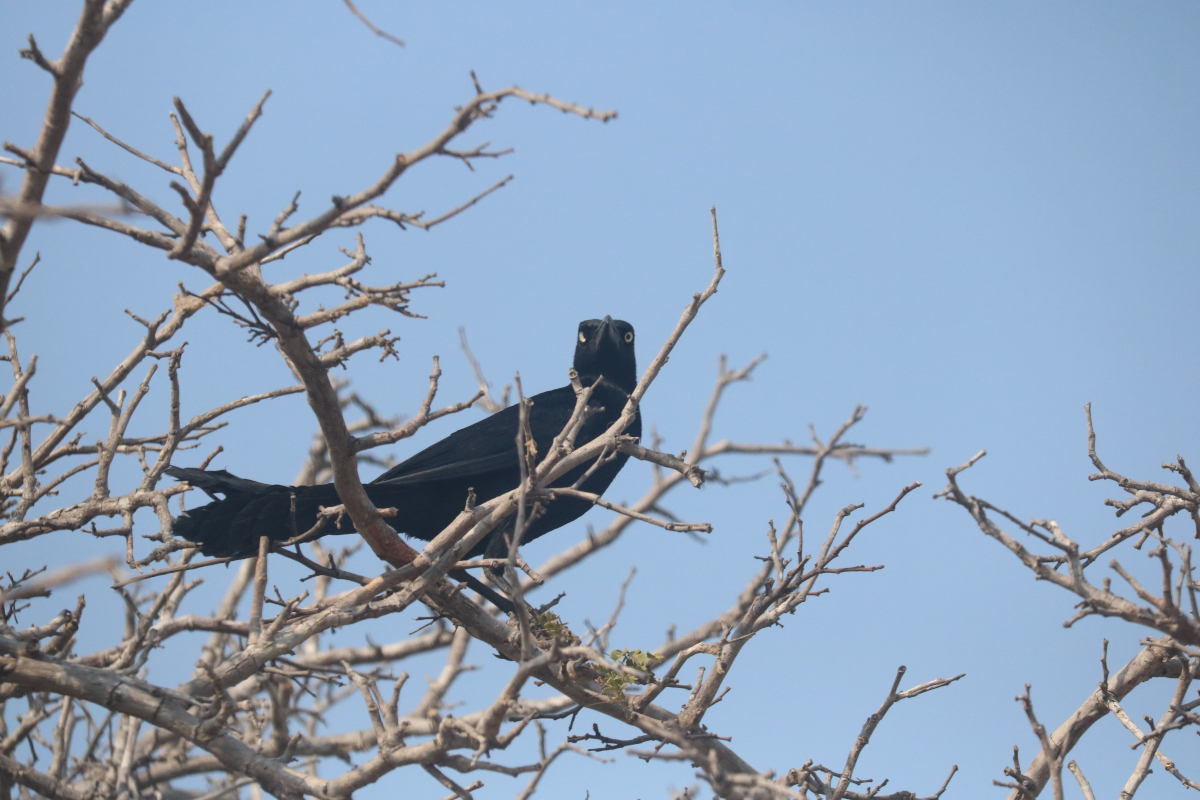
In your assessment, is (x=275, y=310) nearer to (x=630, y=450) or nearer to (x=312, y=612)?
(x=312, y=612)

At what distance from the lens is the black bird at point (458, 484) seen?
4.47 metres

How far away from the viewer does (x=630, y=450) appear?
4.33 metres

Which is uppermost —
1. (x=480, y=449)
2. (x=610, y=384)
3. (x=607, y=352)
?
(x=607, y=352)

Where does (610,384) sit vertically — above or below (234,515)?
above

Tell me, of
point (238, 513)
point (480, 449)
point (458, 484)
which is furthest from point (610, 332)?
point (238, 513)

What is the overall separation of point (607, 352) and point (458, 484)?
1857 millimetres

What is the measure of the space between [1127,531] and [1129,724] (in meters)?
0.76

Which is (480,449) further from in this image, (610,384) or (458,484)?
(610,384)

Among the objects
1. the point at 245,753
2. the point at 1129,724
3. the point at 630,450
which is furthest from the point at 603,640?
the point at 1129,724

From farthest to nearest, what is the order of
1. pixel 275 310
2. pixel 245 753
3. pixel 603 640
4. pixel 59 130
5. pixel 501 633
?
pixel 603 640 < pixel 501 633 < pixel 245 753 < pixel 275 310 < pixel 59 130

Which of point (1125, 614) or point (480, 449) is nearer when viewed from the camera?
point (1125, 614)

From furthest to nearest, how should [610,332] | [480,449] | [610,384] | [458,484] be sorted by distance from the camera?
[610,332] → [610,384] → [480,449] → [458,484]

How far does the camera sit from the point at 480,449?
5.92 metres

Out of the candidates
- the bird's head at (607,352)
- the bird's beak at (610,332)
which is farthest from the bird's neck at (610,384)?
the bird's beak at (610,332)
